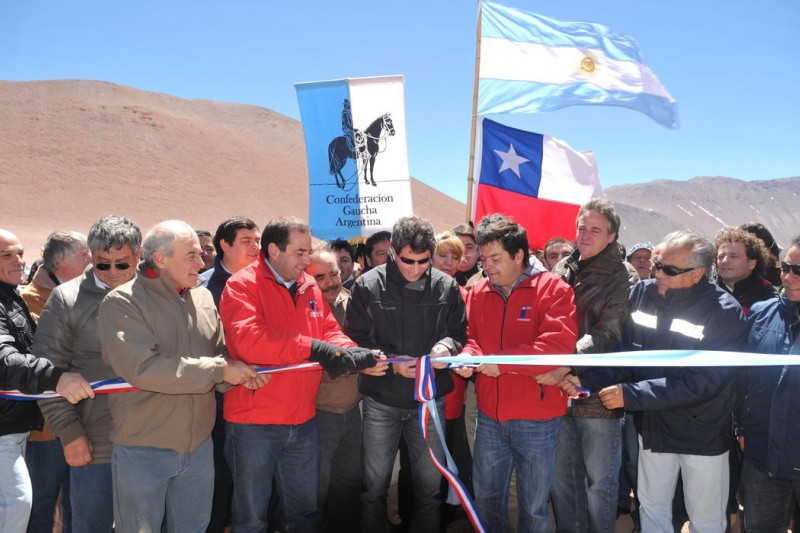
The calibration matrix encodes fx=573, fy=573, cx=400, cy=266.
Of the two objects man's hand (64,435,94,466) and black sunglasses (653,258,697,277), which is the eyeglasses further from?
man's hand (64,435,94,466)

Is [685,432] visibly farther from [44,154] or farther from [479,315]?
[44,154]

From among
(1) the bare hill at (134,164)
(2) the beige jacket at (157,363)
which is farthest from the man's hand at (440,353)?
(1) the bare hill at (134,164)

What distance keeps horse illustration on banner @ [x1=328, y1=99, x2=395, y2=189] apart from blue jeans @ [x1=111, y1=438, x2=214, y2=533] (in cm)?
377

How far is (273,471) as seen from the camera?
12.0 feet

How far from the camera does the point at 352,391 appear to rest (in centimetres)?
414

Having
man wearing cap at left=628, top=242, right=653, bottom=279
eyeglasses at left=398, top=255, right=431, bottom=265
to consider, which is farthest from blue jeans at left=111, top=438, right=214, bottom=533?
man wearing cap at left=628, top=242, right=653, bottom=279

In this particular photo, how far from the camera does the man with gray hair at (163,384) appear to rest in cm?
303

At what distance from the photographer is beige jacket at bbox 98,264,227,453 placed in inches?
118

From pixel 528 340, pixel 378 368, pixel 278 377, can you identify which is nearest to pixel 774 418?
pixel 528 340

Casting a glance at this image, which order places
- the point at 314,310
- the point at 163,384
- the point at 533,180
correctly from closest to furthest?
1. the point at 163,384
2. the point at 314,310
3. the point at 533,180

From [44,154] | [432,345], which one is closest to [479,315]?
[432,345]

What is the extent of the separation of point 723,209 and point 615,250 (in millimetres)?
197228

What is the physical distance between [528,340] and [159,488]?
234cm

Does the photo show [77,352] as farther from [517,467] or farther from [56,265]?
[517,467]
